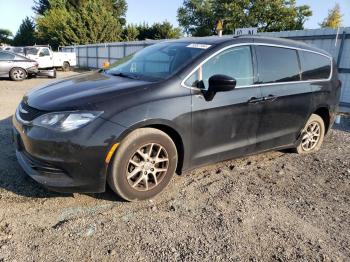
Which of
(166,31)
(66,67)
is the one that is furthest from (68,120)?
(166,31)

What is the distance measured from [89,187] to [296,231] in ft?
6.60

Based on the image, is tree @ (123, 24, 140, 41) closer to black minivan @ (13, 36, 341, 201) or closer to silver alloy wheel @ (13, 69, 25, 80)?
silver alloy wheel @ (13, 69, 25, 80)

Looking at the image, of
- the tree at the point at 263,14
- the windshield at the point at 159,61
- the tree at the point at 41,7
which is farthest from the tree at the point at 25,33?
the windshield at the point at 159,61

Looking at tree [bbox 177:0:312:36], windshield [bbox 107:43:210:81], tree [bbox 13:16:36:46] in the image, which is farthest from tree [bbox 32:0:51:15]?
windshield [bbox 107:43:210:81]

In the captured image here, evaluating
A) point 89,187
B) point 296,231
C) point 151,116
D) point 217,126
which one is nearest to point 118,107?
point 151,116

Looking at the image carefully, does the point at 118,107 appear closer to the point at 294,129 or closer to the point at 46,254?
the point at 46,254

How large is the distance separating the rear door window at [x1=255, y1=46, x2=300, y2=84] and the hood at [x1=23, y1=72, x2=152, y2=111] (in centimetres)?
162

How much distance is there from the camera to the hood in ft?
9.94

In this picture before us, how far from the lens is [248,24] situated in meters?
43.3

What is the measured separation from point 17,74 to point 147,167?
13.3 m

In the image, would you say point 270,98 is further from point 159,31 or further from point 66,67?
point 159,31

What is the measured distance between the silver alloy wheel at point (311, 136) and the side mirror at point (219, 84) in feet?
7.18

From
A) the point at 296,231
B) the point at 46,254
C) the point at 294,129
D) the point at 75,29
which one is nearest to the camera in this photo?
the point at 46,254

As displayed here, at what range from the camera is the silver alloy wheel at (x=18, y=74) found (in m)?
14.3
